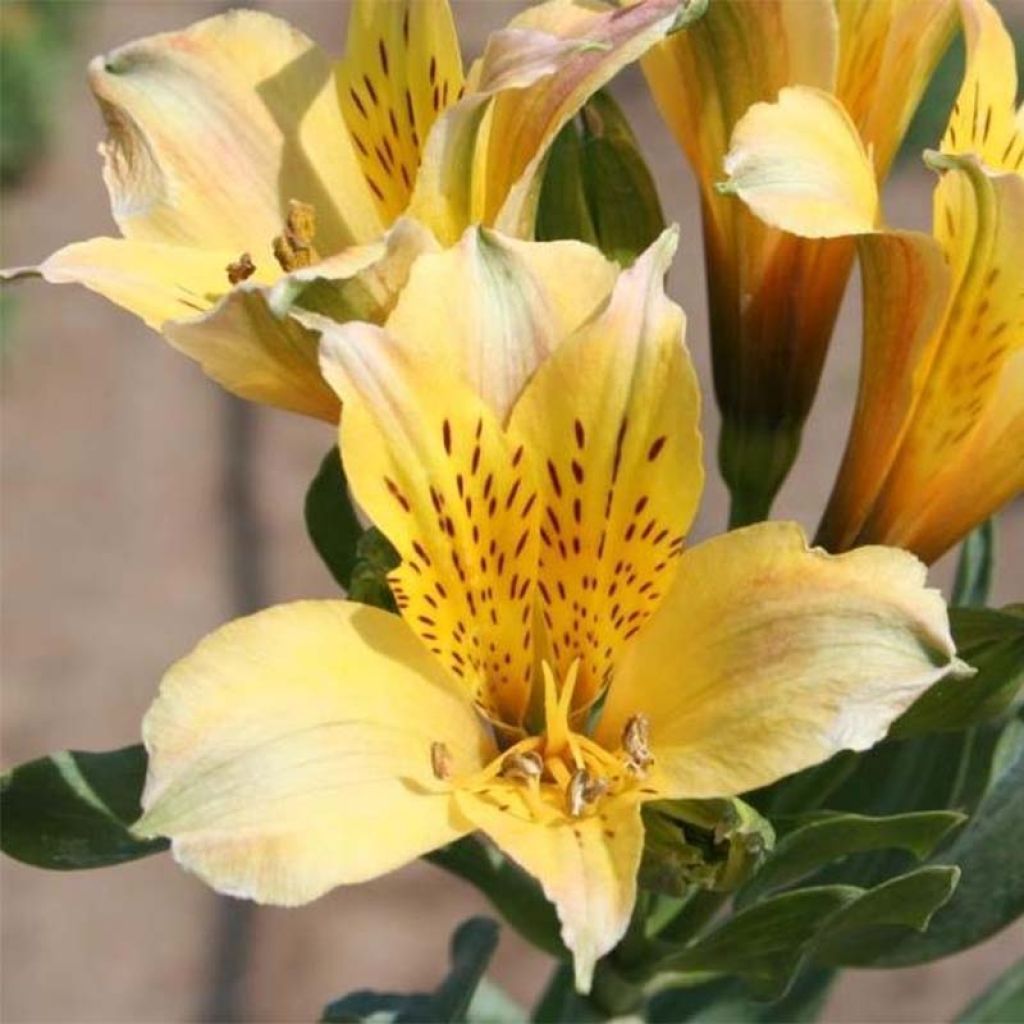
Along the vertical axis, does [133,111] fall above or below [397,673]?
above

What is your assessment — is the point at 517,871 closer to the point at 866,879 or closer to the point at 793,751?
the point at 866,879

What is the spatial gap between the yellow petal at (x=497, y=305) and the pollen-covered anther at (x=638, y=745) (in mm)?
126

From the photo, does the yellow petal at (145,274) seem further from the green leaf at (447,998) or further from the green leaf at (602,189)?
the green leaf at (447,998)

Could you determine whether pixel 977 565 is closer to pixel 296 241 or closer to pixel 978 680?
pixel 978 680

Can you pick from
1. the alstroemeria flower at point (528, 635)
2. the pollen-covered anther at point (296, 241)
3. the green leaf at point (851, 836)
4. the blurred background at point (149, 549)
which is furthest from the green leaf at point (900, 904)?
the blurred background at point (149, 549)

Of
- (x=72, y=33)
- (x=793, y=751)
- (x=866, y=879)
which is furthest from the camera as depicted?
(x=72, y=33)

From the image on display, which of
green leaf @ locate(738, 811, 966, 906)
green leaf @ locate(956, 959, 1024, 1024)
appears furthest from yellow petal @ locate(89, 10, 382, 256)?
green leaf @ locate(956, 959, 1024, 1024)

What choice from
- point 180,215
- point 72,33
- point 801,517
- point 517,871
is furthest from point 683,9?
point 72,33

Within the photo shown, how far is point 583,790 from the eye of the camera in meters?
0.67

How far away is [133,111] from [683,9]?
254 millimetres

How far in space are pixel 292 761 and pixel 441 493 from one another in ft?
0.37

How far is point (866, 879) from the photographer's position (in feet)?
2.99

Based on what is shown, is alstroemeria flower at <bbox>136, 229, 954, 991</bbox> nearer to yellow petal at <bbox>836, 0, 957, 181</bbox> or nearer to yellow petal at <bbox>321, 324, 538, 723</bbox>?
yellow petal at <bbox>321, 324, 538, 723</bbox>

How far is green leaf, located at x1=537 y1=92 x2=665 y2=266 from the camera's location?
0.78 meters
